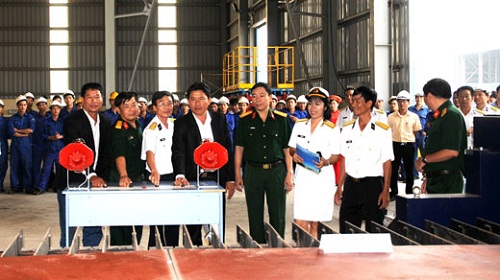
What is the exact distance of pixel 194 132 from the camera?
21.7 ft

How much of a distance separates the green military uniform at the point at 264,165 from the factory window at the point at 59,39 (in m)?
25.2

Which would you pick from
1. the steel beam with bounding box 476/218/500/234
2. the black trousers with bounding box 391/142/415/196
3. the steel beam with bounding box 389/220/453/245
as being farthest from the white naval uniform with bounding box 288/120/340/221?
the black trousers with bounding box 391/142/415/196

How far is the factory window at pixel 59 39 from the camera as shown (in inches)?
1196

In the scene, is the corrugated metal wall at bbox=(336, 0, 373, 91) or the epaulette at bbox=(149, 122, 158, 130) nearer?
the epaulette at bbox=(149, 122, 158, 130)

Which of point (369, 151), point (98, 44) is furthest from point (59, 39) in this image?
point (369, 151)

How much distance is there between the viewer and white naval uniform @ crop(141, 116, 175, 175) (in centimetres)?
653

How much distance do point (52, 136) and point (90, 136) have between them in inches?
285

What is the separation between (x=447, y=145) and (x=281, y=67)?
18685 mm

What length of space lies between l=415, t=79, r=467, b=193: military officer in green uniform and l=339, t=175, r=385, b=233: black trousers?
450 mm

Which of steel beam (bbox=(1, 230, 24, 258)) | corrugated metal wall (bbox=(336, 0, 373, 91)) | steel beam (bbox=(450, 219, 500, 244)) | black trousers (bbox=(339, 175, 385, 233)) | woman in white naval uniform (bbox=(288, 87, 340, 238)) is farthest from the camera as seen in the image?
corrugated metal wall (bbox=(336, 0, 373, 91))

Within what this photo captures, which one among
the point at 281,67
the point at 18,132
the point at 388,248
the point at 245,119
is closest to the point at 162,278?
the point at 388,248

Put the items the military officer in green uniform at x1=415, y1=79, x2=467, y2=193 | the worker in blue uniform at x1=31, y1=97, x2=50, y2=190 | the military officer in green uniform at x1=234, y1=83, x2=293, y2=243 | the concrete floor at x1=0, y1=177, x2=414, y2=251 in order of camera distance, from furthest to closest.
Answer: the worker in blue uniform at x1=31, y1=97, x2=50, y2=190 < the concrete floor at x1=0, y1=177, x2=414, y2=251 < the military officer in green uniform at x1=234, y1=83, x2=293, y2=243 < the military officer in green uniform at x1=415, y1=79, x2=467, y2=193

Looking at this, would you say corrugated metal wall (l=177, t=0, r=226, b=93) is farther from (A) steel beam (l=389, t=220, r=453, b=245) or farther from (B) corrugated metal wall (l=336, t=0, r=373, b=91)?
(A) steel beam (l=389, t=220, r=453, b=245)

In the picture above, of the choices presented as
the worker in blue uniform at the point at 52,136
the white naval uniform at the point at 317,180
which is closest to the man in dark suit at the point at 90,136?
the white naval uniform at the point at 317,180
